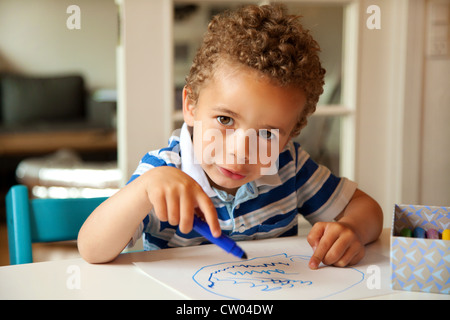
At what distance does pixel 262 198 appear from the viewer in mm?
801

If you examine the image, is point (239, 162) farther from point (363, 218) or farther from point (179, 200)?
point (363, 218)

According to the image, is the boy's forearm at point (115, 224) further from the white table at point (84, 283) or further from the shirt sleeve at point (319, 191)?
the shirt sleeve at point (319, 191)

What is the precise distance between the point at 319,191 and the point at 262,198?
0.11 metres

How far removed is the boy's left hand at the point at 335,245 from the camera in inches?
24.5

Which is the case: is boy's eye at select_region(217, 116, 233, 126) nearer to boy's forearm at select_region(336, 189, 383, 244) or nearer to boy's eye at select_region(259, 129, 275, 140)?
boy's eye at select_region(259, 129, 275, 140)

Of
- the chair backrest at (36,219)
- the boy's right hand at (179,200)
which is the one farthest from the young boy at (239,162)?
the chair backrest at (36,219)

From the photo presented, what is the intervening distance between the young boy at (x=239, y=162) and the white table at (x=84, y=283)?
0.03 meters

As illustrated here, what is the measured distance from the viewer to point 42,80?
161 inches

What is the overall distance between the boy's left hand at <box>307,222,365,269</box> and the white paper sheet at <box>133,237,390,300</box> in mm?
10

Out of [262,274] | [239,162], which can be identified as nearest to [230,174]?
[239,162]

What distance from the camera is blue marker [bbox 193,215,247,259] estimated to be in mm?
557

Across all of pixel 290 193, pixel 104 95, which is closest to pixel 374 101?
pixel 290 193

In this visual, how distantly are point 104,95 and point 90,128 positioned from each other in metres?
0.60

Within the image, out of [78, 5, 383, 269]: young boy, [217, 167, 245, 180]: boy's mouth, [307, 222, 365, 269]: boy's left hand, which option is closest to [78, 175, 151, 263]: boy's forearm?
[78, 5, 383, 269]: young boy
